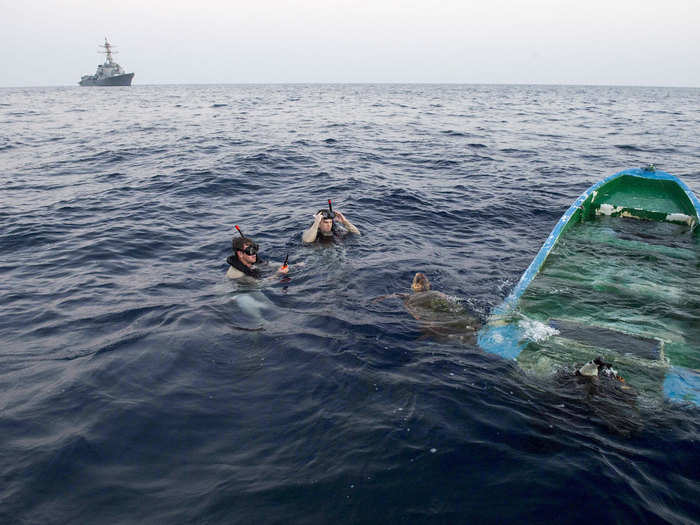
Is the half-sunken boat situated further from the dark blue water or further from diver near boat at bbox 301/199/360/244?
diver near boat at bbox 301/199/360/244

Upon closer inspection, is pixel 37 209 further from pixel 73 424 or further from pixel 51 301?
pixel 73 424

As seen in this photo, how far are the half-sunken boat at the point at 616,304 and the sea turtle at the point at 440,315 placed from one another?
256 mm

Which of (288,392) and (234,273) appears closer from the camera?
(288,392)

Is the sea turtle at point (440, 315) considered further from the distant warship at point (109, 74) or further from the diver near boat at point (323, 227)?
the distant warship at point (109, 74)

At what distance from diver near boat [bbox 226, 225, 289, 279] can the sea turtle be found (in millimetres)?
2489

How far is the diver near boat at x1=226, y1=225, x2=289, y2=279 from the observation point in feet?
23.7

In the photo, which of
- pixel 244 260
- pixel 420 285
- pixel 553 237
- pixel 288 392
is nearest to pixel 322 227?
pixel 244 260

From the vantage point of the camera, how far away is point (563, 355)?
5168 millimetres

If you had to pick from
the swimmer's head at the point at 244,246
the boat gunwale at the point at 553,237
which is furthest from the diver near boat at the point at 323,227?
the boat gunwale at the point at 553,237

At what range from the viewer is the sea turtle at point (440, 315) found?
19.6 ft

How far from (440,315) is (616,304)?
273cm

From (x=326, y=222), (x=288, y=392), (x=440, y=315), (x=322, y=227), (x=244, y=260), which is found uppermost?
(x=326, y=222)

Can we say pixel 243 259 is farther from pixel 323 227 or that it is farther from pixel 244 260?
pixel 323 227

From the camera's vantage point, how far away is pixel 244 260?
754cm
